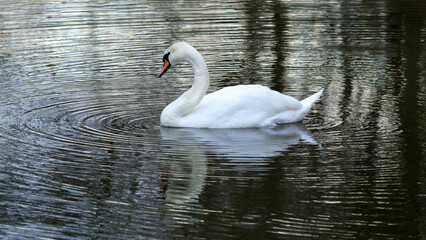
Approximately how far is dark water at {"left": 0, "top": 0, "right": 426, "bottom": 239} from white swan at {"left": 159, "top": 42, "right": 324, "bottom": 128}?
19 cm

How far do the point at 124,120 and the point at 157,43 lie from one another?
6.68 meters

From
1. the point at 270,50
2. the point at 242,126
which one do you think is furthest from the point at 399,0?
the point at 242,126

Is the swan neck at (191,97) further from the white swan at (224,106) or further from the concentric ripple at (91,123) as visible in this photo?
the concentric ripple at (91,123)

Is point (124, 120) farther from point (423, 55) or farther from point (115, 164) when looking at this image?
point (423, 55)

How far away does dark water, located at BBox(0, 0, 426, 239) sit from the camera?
25.6 ft

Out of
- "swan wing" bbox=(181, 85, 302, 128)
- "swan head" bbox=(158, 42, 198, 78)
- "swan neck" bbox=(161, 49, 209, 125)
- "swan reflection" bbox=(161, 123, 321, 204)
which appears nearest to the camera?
"swan reflection" bbox=(161, 123, 321, 204)

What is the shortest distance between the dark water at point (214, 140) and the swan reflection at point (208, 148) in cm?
2

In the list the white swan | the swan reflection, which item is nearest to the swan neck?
the white swan

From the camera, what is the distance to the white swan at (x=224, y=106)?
1146 centimetres

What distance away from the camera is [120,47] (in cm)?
1797

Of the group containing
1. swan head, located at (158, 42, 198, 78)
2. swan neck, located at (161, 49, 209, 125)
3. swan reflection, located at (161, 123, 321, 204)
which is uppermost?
swan head, located at (158, 42, 198, 78)

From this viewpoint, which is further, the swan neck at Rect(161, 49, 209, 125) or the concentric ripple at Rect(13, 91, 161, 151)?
the swan neck at Rect(161, 49, 209, 125)

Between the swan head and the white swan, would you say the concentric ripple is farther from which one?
the swan head

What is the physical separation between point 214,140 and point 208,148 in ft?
1.41
